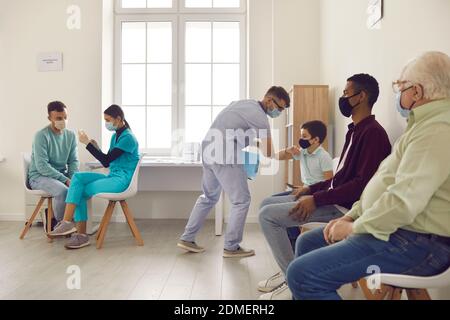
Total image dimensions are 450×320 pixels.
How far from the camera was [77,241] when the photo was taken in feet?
11.3

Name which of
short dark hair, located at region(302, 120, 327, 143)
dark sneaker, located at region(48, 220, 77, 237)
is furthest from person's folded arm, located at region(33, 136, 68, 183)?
short dark hair, located at region(302, 120, 327, 143)

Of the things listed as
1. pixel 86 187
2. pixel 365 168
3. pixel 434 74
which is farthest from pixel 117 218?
pixel 434 74

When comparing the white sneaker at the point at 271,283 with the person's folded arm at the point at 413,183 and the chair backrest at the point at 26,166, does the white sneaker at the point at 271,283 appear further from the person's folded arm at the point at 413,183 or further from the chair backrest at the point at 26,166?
the chair backrest at the point at 26,166

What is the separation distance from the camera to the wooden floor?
2.32 m

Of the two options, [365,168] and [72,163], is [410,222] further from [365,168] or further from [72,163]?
[72,163]

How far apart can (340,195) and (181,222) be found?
300 centimetres

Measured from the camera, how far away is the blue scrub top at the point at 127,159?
354 cm

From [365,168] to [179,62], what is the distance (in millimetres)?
3554

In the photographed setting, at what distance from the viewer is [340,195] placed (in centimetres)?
196

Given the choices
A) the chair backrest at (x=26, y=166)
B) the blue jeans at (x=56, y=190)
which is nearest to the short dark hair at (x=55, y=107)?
the chair backrest at (x=26, y=166)

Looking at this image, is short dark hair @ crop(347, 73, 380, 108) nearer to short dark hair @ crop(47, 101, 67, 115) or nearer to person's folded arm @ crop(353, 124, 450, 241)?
person's folded arm @ crop(353, 124, 450, 241)

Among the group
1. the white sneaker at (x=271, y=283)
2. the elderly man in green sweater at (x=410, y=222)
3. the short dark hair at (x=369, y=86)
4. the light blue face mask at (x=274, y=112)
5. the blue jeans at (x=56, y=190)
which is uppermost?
the short dark hair at (x=369, y=86)

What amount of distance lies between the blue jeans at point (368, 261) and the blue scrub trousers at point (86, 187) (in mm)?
2393

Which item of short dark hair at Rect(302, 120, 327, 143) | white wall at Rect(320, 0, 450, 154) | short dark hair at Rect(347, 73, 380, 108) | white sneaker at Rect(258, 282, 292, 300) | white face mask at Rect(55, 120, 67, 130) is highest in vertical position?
white wall at Rect(320, 0, 450, 154)
